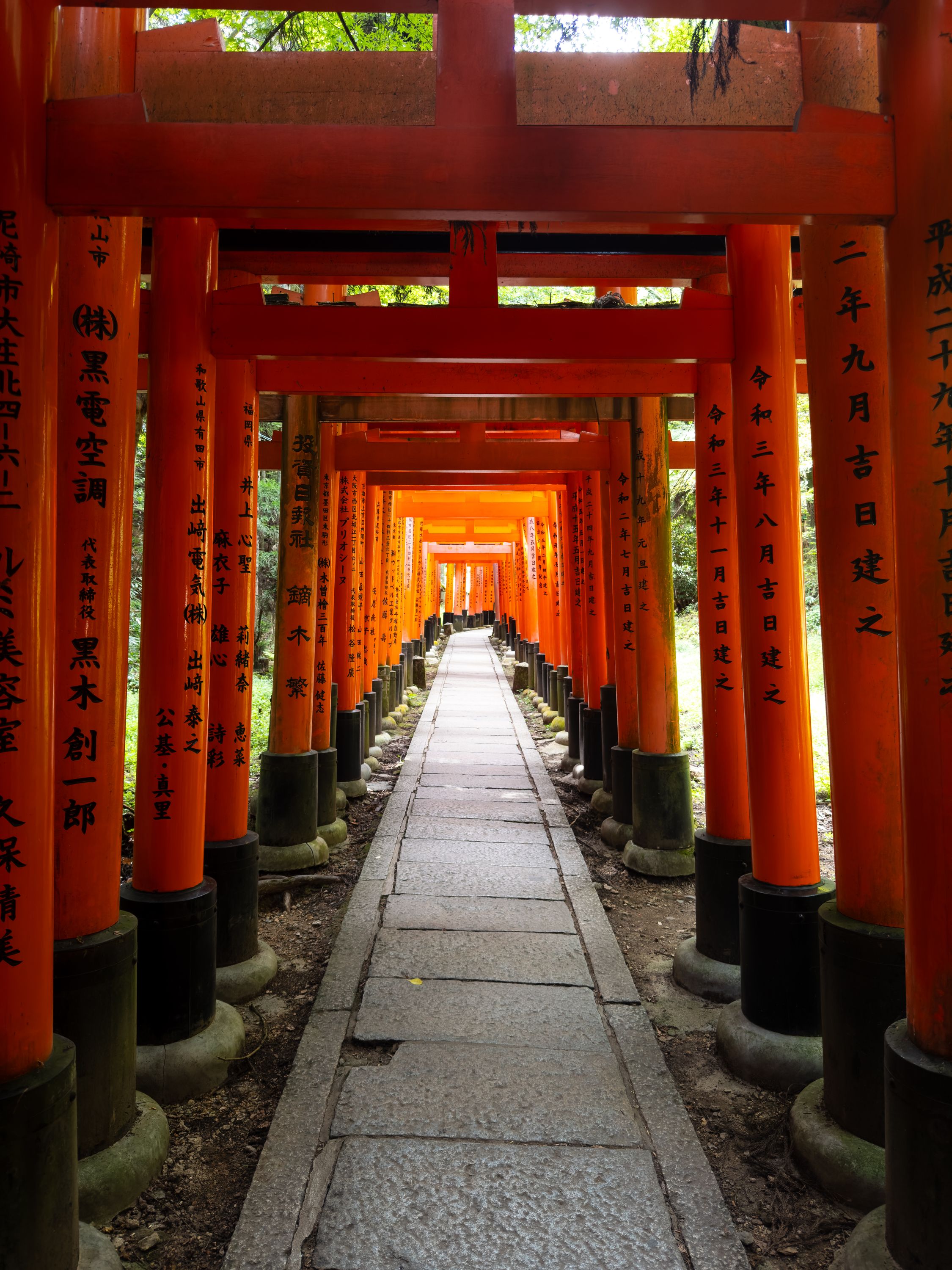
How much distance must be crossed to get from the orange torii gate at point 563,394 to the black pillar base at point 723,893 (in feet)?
0.11

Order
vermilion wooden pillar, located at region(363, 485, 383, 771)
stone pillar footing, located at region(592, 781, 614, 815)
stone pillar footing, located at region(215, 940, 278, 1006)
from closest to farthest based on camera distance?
stone pillar footing, located at region(215, 940, 278, 1006) → stone pillar footing, located at region(592, 781, 614, 815) → vermilion wooden pillar, located at region(363, 485, 383, 771)

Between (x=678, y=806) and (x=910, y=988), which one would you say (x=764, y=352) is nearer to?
(x=910, y=988)

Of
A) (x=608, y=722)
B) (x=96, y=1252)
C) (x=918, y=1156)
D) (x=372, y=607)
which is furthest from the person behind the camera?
(x=372, y=607)

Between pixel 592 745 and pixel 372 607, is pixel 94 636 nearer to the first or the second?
pixel 592 745

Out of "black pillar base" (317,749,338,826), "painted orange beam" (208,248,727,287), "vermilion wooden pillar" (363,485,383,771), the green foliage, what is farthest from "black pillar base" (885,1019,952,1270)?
the green foliage

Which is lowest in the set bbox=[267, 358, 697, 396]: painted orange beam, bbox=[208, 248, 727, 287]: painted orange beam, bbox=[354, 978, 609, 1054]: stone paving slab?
bbox=[354, 978, 609, 1054]: stone paving slab

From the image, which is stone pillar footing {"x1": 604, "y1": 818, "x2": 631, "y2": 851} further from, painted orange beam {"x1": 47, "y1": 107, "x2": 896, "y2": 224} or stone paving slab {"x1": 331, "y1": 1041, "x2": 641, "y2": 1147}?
painted orange beam {"x1": 47, "y1": 107, "x2": 896, "y2": 224}

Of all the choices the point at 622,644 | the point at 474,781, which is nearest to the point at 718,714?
the point at 622,644

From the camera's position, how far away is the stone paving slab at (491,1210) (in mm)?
2236

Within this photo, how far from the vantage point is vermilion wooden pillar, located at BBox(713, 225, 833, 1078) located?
10.7ft

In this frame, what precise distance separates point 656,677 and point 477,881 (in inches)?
72.2

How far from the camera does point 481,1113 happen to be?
287 centimetres

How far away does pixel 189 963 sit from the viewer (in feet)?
10.7

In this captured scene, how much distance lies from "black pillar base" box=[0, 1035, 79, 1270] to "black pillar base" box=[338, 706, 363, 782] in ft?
20.0
